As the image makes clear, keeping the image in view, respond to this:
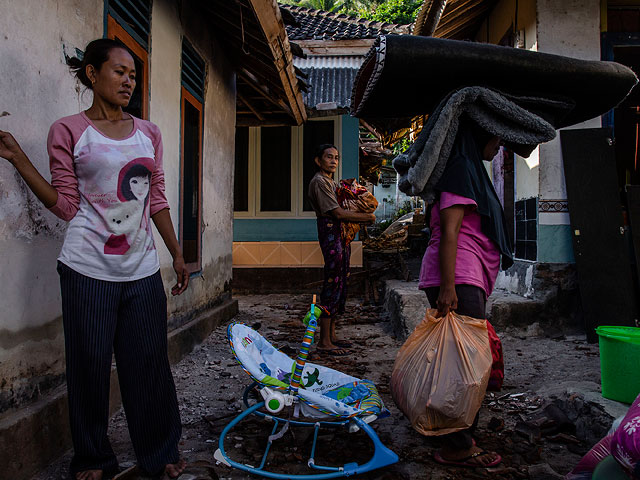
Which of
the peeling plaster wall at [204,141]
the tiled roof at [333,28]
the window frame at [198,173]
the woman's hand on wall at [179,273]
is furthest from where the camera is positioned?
the tiled roof at [333,28]

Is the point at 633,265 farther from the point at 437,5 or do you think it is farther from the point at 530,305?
the point at 437,5

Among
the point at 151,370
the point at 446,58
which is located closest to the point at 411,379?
the point at 151,370

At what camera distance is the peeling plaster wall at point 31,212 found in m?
2.21

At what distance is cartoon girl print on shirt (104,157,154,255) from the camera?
2.12 meters

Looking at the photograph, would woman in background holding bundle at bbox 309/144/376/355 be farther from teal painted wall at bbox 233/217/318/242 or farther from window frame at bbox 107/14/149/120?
teal painted wall at bbox 233/217/318/242

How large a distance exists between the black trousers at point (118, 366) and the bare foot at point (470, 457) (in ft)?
4.37

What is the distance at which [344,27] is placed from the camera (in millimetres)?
12367

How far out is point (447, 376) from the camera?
2234 millimetres

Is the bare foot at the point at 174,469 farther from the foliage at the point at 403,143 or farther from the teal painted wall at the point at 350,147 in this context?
the foliage at the point at 403,143

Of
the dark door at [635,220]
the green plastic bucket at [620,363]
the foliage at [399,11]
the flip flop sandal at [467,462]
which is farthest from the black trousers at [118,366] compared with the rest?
the foliage at [399,11]

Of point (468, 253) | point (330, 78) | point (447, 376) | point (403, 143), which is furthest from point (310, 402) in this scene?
point (403, 143)

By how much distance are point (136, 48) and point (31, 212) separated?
181 centimetres

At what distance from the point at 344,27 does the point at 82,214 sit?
11.6 meters

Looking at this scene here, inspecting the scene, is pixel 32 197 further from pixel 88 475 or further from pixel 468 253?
pixel 468 253
